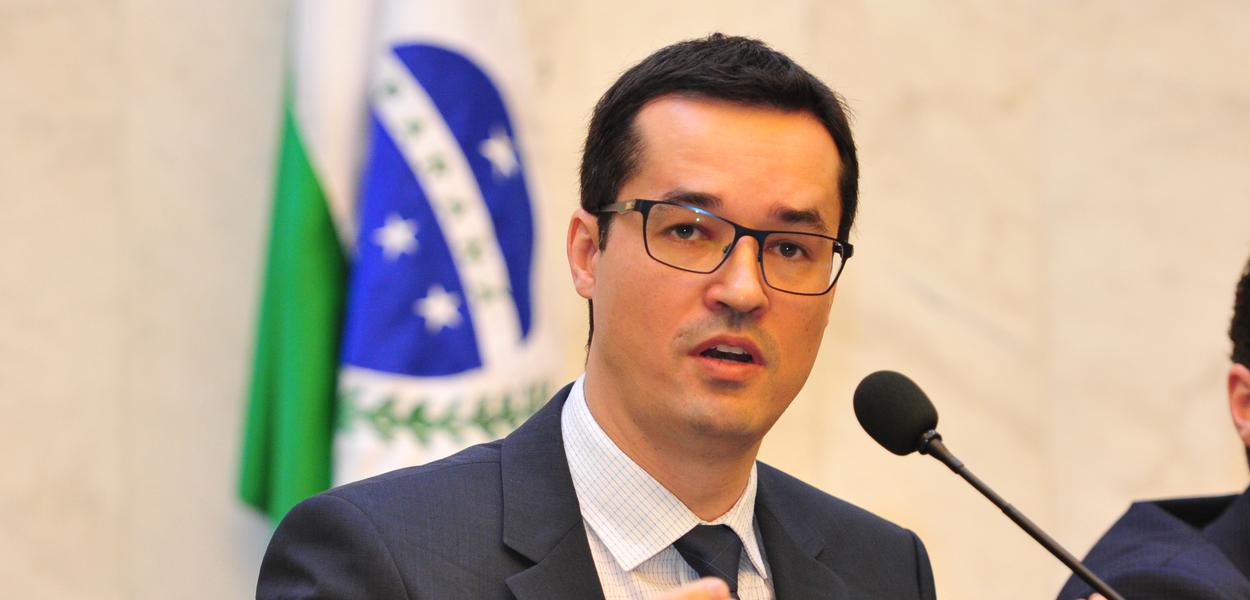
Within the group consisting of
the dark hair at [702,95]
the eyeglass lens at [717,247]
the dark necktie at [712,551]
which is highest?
the dark hair at [702,95]

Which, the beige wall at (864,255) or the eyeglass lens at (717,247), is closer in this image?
the eyeglass lens at (717,247)

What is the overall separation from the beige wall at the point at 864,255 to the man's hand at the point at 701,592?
2.20m

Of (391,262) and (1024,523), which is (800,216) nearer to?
(1024,523)

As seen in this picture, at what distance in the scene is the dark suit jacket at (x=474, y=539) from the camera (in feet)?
6.72

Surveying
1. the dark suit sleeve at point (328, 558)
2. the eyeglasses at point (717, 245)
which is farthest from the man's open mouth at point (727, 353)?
the dark suit sleeve at point (328, 558)

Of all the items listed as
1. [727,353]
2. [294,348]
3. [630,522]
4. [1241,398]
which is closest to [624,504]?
[630,522]

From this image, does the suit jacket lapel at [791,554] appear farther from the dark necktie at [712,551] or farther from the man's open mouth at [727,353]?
the man's open mouth at [727,353]

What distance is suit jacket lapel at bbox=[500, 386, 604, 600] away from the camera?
212cm

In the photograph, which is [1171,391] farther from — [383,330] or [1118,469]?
[383,330]

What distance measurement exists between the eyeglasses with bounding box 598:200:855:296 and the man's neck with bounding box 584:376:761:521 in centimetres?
25

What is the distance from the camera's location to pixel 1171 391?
15.3ft

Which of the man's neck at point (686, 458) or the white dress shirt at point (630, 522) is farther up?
the man's neck at point (686, 458)

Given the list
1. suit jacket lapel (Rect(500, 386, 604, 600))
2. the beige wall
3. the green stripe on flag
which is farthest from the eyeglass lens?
the beige wall

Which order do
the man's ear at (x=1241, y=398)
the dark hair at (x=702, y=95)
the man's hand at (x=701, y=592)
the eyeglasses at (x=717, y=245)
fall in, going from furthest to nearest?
the man's ear at (x=1241, y=398)
the dark hair at (x=702, y=95)
the eyeglasses at (x=717, y=245)
the man's hand at (x=701, y=592)
